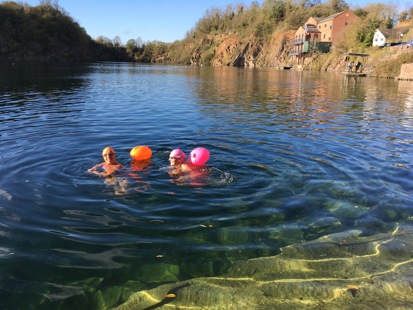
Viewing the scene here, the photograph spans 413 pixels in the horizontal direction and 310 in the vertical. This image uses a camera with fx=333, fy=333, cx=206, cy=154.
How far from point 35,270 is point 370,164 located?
7.98 meters

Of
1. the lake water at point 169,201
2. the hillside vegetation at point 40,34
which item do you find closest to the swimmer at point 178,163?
the lake water at point 169,201

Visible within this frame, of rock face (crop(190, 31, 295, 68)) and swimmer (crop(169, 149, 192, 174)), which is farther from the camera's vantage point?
rock face (crop(190, 31, 295, 68))

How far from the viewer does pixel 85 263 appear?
14.7 feet

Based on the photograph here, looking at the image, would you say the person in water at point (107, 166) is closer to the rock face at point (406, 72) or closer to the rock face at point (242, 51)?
the rock face at point (406, 72)

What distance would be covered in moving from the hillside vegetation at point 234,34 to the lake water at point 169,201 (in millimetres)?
58208

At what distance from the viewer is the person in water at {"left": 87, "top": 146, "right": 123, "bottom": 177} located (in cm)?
771

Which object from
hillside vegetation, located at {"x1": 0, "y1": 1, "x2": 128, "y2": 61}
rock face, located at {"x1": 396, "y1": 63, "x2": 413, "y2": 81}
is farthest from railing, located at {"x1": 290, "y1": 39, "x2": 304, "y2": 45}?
hillside vegetation, located at {"x1": 0, "y1": 1, "x2": 128, "y2": 61}

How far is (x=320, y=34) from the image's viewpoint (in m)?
82.9

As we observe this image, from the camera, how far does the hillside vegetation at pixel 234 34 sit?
7125cm

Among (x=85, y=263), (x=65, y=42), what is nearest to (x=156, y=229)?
(x=85, y=263)

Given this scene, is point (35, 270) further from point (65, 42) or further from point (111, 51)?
point (111, 51)

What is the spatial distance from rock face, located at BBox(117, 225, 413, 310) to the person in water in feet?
14.0

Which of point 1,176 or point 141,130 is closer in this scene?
point 1,176

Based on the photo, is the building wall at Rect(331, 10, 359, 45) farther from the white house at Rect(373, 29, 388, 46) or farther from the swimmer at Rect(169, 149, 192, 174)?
the swimmer at Rect(169, 149, 192, 174)
